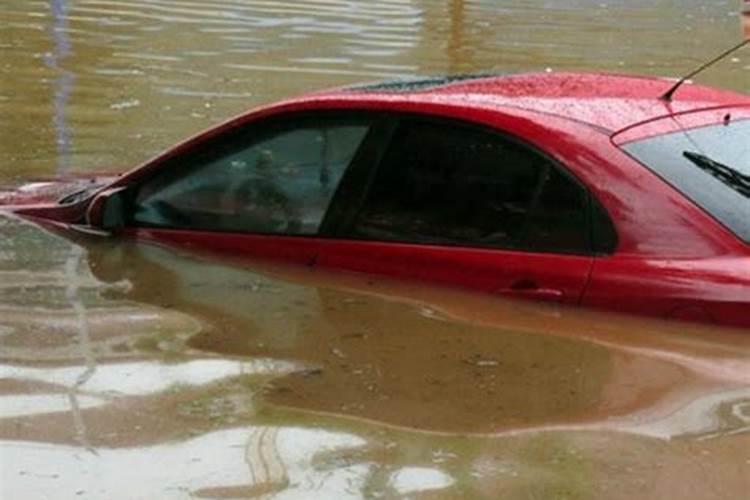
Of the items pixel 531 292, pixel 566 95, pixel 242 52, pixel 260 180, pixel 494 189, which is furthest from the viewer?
pixel 242 52

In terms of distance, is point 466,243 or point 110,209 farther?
point 110,209

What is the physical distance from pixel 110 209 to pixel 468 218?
76.8 inches

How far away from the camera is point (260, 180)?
6418 mm

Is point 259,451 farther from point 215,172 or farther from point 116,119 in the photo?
point 116,119

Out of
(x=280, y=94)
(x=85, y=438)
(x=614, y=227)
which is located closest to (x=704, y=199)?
(x=614, y=227)

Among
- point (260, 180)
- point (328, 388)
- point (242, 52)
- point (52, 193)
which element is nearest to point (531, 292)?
point (328, 388)

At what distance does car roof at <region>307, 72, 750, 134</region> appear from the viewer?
227 inches

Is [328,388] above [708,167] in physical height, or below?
below

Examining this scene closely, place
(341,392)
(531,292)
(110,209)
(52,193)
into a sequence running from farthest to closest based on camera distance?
(52,193) < (110,209) < (531,292) < (341,392)

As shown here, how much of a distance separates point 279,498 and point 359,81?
406 inches

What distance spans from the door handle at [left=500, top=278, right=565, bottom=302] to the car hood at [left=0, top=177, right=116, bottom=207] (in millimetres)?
2540

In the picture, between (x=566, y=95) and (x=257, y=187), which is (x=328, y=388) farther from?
(x=566, y=95)

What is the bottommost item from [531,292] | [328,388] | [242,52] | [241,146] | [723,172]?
[242,52]

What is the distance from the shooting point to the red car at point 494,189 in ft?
17.7
